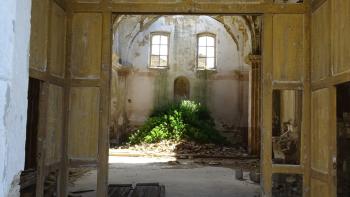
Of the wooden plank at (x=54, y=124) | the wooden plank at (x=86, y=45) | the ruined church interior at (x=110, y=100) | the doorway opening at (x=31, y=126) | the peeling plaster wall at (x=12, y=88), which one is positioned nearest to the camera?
the peeling plaster wall at (x=12, y=88)

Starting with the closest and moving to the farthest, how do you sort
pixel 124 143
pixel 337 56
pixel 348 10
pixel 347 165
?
1. pixel 348 10
2. pixel 337 56
3. pixel 347 165
4. pixel 124 143

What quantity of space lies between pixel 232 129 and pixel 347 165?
1515cm

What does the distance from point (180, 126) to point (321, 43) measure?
607 inches

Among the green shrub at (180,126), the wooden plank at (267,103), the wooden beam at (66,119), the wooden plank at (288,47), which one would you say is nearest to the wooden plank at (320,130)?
the wooden plank at (288,47)

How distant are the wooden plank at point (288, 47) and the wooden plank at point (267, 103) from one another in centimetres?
8

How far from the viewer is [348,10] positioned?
4551 mm

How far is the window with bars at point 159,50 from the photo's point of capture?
2277cm

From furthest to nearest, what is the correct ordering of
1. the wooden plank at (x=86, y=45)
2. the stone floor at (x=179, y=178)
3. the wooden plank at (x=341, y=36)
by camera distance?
1. the stone floor at (x=179, y=178)
2. the wooden plank at (x=86, y=45)
3. the wooden plank at (x=341, y=36)

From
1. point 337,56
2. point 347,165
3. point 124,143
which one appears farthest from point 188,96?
point 337,56

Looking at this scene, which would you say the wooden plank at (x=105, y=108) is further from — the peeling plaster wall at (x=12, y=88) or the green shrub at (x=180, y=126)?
the green shrub at (x=180, y=126)

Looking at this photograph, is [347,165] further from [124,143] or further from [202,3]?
[124,143]

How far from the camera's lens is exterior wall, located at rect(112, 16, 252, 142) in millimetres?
22172

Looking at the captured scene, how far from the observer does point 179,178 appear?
1132cm

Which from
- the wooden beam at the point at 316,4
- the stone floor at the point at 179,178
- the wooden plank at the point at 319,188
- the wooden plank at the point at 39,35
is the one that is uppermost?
the wooden beam at the point at 316,4
